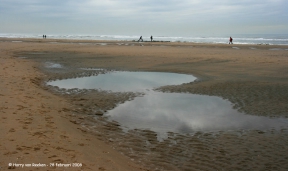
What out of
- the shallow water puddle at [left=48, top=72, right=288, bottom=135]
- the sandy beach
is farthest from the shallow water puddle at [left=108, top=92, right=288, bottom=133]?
the sandy beach

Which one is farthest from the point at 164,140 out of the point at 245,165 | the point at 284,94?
the point at 284,94

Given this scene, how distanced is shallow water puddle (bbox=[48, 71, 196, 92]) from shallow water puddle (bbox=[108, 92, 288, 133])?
246cm

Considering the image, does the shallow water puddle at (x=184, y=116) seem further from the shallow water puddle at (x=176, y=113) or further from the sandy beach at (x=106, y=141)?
the sandy beach at (x=106, y=141)

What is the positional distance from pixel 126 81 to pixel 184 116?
22.9ft

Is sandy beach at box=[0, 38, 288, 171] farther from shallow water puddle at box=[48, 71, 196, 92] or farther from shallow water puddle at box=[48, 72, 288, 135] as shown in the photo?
shallow water puddle at box=[48, 71, 196, 92]

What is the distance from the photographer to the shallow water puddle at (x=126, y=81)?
13992 millimetres

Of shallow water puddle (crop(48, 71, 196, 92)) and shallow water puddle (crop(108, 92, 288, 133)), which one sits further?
shallow water puddle (crop(48, 71, 196, 92))

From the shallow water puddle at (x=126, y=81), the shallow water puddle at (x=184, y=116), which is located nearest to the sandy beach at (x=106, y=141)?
the shallow water puddle at (x=184, y=116)

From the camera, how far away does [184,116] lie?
367 inches

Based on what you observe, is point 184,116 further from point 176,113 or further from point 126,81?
point 126,81

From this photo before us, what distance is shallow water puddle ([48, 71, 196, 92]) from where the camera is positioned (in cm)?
1399

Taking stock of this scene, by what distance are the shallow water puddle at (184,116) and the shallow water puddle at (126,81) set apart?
246 centimetres

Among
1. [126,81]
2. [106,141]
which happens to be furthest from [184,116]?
[126,81]

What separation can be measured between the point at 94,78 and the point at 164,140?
10259 millimetres
